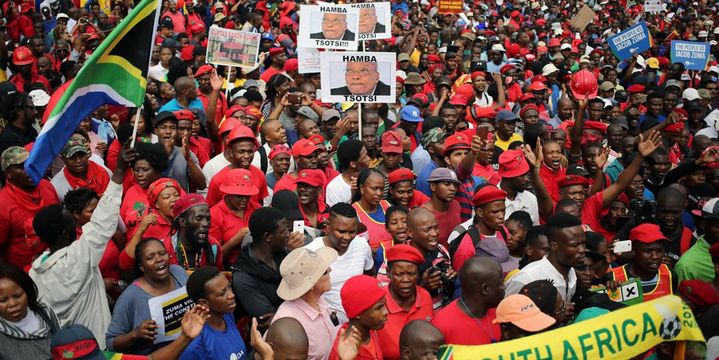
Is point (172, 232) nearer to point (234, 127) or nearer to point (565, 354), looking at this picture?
point (234, 127)

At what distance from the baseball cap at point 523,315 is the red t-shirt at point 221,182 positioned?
3103 mm

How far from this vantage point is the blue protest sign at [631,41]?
1573cm

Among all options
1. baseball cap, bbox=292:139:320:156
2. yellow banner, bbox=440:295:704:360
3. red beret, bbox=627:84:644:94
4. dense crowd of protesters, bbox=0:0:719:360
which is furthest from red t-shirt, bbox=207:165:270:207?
red beret, bbox=627:84:644:94

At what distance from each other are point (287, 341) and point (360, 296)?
489 mm

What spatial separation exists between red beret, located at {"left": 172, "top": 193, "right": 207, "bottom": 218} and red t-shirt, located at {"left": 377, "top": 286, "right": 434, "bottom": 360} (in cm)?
168

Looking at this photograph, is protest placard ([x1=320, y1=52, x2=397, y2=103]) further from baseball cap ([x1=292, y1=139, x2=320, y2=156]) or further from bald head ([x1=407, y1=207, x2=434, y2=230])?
bald head ([x1=407, y1=207, x2=434, y2=230])

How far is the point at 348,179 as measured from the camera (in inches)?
296

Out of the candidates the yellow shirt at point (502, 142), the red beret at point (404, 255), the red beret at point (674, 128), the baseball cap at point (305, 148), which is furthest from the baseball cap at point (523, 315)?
the red beret at point (674, 128)

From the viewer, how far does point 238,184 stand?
6594 millimetres

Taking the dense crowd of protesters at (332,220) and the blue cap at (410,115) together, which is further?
the blue cap at (410,115)

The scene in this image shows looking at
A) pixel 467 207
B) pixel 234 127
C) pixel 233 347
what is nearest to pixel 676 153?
pixel 467 207

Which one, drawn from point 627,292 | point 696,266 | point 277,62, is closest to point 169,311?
point 627,292

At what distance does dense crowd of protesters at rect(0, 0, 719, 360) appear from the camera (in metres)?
4.68

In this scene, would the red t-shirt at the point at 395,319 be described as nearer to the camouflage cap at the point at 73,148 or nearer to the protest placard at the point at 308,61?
the camouflage cap at the point at 73,148
